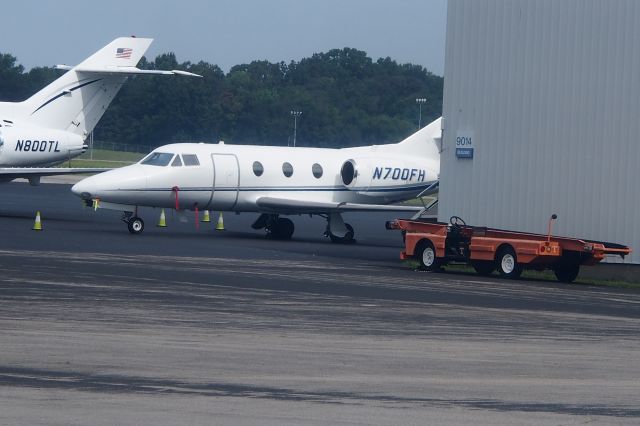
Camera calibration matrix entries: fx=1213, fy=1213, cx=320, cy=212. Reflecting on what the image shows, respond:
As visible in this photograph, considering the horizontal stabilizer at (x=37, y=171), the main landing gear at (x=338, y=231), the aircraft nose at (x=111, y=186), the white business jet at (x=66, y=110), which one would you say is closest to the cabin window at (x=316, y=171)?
the main landing gear at (x=338, y=231)

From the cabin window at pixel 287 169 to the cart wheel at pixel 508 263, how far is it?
12061 millimetres

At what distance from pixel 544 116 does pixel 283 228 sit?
1091 cm

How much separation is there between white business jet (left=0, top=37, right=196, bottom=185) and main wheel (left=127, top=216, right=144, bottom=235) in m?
9.15

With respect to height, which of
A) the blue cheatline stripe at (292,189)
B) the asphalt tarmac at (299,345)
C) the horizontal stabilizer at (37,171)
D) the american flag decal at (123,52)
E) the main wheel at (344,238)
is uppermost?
the american flag decal at (123,52)

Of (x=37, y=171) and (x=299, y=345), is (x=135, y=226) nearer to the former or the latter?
(x=37, y=171)

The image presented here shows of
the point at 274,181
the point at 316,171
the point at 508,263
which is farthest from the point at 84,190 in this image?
the point at 508,263

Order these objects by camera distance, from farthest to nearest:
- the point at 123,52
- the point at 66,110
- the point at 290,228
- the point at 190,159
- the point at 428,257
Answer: the point at 123,52, the point at 66,110, the point at 290,228, the point at 190,159, the point at 428,257

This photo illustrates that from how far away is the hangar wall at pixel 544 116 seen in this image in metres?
25.0

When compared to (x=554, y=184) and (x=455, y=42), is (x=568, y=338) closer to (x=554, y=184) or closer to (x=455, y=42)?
(x=554, y=184)

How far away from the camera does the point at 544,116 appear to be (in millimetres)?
26328

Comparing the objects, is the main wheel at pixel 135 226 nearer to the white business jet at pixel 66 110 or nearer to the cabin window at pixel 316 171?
the cabin window at pixel 316 171

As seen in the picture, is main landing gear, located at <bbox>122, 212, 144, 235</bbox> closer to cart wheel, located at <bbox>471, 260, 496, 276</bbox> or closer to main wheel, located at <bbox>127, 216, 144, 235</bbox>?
main wheel, located at <bbox>127, 216, 144, 235</bbox>

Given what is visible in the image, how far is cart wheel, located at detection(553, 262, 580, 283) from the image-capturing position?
23.9 meters

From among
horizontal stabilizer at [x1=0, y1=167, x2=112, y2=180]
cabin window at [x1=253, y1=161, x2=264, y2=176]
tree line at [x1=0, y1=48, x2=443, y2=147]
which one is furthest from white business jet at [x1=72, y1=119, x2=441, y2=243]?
tree line at [x1=0, y1=48, x2=443, y2=147]
